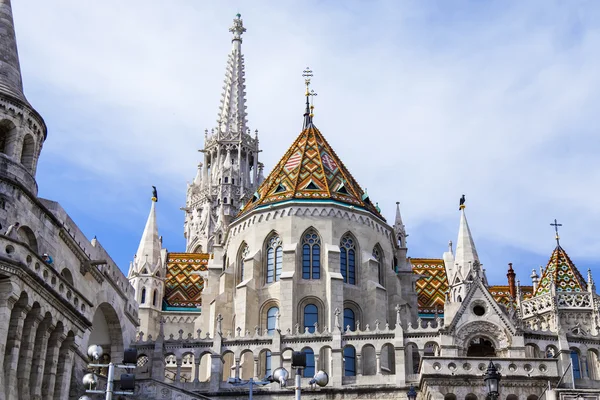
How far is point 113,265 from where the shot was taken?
40.0 m

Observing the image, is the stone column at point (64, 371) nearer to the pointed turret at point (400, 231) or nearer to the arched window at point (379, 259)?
the arched window at point (379, 259)

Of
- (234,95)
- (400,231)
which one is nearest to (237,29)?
(234,95)

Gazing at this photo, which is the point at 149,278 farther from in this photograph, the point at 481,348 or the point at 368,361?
the point at 481,348

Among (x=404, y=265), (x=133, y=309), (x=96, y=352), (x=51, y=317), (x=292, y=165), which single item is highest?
(x=292, y=165)

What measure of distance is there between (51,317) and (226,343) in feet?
41.4

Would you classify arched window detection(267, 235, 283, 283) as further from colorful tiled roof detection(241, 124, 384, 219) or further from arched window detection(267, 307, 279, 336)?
colorful tiled roof detection(241, 124, 384, 219)

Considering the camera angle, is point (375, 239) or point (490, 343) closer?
point (490, 343)

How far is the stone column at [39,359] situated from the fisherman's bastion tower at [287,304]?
0.14 feet

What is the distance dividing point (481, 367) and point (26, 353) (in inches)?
648

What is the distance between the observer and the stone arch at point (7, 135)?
33781 mm

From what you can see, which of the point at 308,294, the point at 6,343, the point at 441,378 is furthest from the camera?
the point at 308,294

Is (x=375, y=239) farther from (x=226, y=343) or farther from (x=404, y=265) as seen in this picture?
(x=226, y=343)

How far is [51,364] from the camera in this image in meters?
29.3

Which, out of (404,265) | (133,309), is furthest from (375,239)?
(133,309)
